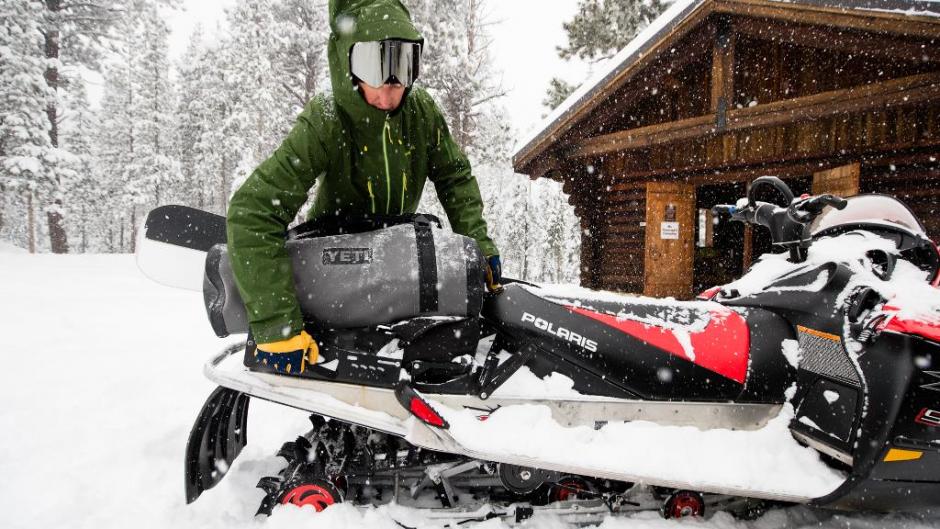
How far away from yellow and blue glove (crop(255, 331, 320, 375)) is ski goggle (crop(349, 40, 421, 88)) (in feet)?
3.48

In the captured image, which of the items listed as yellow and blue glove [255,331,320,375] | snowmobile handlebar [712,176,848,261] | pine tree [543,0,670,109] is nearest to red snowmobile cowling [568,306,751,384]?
snowmobile handlebar [712,176,848,261]

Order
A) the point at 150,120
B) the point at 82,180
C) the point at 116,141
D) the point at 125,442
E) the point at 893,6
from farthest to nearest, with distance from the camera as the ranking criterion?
the point at 116,141
the point at 150,120
the point at 82,180
the point at 893,6
the point at 125,442

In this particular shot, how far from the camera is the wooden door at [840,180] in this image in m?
6.64

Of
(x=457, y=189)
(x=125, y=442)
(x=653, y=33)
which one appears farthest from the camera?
(x=653, y=33)

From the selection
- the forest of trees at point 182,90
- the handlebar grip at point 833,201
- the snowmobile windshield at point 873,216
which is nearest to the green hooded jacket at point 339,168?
the handlebar grip at point 833,201

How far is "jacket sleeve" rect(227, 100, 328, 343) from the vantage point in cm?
172

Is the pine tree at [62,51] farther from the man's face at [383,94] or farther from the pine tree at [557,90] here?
the man's face at [383,94]

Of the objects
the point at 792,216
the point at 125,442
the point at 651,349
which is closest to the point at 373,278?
the point at 651,349

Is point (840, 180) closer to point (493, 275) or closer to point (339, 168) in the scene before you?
point (493, 275)

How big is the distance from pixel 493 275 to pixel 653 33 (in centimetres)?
750

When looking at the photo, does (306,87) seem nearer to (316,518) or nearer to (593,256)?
(593,256)

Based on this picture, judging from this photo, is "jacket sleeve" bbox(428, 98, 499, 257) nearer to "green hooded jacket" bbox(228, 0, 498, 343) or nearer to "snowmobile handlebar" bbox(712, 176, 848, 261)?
"green hooded jacket" bbox(228, 0, 498, 343)

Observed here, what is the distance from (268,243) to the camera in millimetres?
1744

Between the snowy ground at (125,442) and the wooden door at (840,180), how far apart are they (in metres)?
6.20
